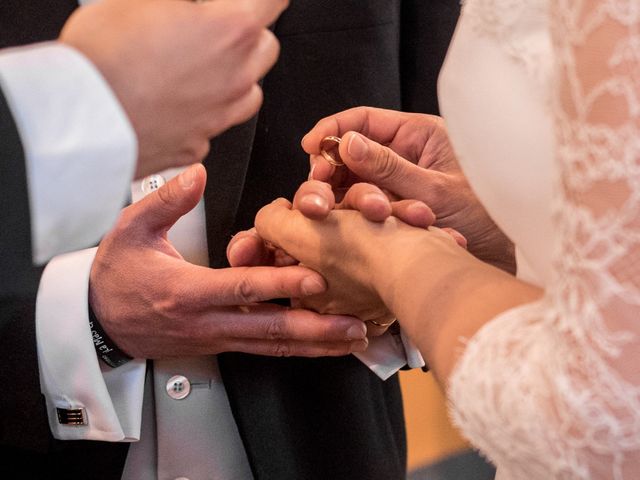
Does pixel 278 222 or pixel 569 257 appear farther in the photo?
pixel 278 222

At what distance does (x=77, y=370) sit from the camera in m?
1.16

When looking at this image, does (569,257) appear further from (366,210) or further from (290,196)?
(290,196)

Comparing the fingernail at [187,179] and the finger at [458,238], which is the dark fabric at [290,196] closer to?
the fingernail at [187,179]

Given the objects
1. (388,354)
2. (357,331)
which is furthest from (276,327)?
(388,354)

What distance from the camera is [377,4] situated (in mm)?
1292

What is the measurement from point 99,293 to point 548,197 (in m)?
0.70

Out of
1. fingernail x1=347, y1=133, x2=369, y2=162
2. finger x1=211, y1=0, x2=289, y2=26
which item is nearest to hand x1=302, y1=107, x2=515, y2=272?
fingernail x1=347, y1=133, x2=369, y2=162

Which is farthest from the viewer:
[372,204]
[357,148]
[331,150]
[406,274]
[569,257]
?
[331,150]

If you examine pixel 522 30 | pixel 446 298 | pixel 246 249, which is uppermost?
pixel 522 30

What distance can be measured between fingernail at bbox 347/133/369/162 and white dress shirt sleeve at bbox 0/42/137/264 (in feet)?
1.43

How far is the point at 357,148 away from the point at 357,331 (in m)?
0.25

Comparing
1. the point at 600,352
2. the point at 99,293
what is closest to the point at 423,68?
the point at 99,293

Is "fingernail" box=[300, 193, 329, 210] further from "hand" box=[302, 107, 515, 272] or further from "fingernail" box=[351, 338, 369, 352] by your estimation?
"fingernail" box=[351, 338, 369, 352]

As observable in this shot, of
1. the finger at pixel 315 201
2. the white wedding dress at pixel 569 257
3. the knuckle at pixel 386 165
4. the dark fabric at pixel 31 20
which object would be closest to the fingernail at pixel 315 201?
the finger at pixel 315 201
